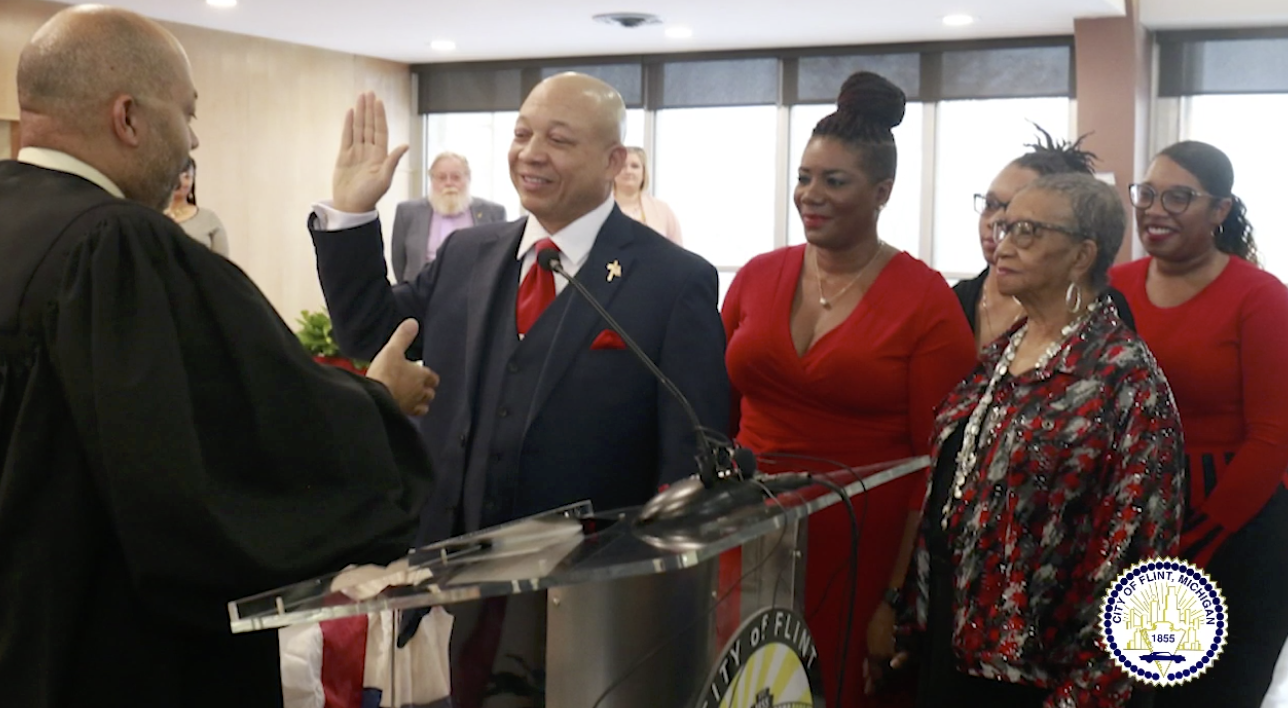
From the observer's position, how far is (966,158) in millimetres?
10180

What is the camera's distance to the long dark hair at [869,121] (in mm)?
2752

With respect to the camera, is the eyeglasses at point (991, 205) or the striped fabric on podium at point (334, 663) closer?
the striped fabric on podium at point (334, 663)

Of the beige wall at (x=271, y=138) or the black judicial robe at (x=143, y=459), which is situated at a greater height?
the beige wall at (x=271, y=138)

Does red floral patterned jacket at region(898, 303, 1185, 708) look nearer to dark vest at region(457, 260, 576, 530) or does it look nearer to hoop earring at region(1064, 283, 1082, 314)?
hoop earring at region(1064, 283, 1082, 314)

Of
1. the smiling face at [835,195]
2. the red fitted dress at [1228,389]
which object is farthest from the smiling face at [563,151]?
the red fitted dress at [1228,389]

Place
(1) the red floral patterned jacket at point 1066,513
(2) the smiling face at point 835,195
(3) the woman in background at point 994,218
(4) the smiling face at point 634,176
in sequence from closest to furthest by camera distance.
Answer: (1) the red floral patterned jacket at point 1066,513 → (2) the smiling face at point 835,195 → (3) the woman in background at point 994,218 → (4) the smiling face at point 634,176

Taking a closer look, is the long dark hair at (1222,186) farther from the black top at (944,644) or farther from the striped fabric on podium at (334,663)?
the striped fabric on podium at (334,663)

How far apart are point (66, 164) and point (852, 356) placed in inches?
59.5

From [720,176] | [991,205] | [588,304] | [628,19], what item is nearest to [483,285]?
[588,304]

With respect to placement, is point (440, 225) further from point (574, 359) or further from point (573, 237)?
point (574, 359)

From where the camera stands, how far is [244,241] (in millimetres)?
10633

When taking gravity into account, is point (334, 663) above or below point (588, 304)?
below

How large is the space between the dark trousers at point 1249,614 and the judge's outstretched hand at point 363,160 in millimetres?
1984

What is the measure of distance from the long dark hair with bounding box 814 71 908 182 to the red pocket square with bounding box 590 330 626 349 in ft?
2.31
